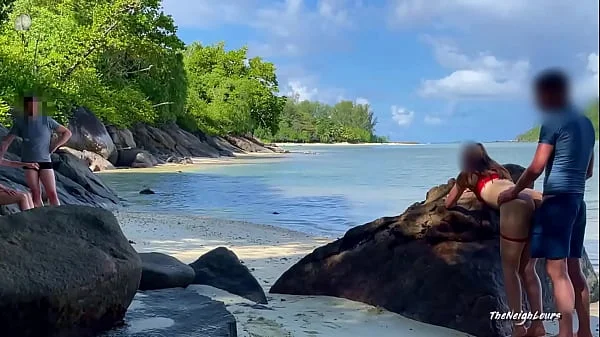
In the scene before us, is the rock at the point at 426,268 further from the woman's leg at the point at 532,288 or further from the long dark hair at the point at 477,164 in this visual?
the long dark hair at the point at 477,164

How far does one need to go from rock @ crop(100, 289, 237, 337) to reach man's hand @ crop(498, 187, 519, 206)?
1.59 meters

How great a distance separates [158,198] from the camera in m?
16.8

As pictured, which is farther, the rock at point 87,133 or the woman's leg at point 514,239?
the rock at point 87,133

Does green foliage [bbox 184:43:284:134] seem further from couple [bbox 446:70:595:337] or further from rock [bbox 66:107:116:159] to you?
couple [bbox 446:70:595:337]

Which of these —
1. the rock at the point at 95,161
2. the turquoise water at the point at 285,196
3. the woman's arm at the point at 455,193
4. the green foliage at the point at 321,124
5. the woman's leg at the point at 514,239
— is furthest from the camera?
the green foliage at the point at 321,124

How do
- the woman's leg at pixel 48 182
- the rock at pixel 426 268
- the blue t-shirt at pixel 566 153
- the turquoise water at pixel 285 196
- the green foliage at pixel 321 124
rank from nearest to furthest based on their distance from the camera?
1. the blue t-shirt at pixel 566 153
2. the rock at pixel 426 268
3. the woman's leg at pixel 48 182
4. the turquoise water at pixel 285 196
5. the green foliage at pixel 321 124

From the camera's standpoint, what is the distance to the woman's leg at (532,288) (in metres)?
3.56

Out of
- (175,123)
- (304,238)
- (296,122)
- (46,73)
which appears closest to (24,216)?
(304,238)

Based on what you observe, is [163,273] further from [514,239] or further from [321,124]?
[321,124]

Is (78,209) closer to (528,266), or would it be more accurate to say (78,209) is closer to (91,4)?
(528,266)

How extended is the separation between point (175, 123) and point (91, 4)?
704 inches

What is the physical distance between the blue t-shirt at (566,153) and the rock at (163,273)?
2.56 meters

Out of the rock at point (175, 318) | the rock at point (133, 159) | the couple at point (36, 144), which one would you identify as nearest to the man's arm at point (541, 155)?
the rock at point (175, 318)

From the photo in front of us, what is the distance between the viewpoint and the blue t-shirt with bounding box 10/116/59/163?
19.3 feet
